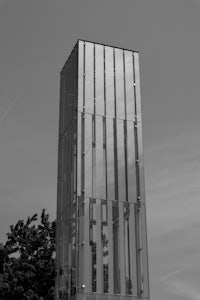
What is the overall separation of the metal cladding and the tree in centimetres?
882

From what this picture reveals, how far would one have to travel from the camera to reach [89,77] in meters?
15.5

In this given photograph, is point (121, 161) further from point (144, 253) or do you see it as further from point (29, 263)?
point (29, 263)

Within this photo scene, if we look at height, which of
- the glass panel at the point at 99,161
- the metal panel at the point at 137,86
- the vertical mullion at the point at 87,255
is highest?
the metal panel at the point at 137,86

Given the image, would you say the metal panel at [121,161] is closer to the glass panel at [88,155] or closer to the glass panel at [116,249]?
the glass panel at [116,249]

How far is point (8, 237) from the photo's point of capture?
82.9ft

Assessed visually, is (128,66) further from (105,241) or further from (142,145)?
(105,241)

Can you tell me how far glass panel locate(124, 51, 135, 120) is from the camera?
1555 cm

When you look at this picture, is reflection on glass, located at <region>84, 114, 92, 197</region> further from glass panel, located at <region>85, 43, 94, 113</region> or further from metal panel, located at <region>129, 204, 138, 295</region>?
metal panel, located at <region>129, 204, 138, 295</region>

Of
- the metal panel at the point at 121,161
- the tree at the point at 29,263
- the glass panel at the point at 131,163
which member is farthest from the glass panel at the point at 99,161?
the tree at the point at 29,263

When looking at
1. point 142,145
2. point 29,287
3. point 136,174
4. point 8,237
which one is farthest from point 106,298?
point 8,237

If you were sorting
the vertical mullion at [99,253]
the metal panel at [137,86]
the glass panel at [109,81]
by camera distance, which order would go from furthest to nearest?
the metal panel at [137,86] → the glass panel at [109,81] → the vertical mullion at [99,253]

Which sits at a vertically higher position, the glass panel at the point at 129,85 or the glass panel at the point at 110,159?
the glass panel at the point at 129,85

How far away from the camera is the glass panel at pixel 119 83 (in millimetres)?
15453

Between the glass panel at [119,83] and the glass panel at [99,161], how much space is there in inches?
27.6
